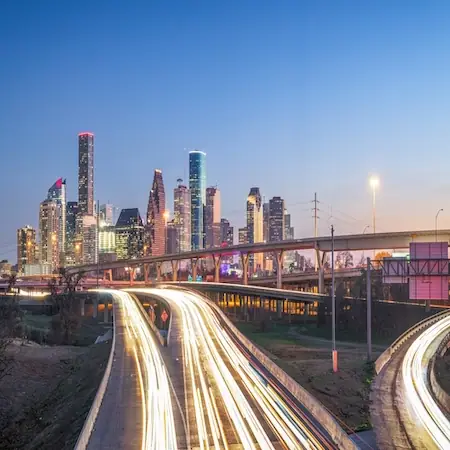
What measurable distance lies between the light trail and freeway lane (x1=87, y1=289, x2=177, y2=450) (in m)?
13.1

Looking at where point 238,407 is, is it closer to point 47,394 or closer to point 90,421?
point 90,421

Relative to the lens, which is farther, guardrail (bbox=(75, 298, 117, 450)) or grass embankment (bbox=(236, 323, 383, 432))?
grass embankment (bbox=(236, 323, 383, 432))

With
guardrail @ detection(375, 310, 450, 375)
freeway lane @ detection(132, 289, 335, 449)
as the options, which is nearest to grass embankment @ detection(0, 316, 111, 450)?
freeway lane @ detection(132, 289, 335, 449)

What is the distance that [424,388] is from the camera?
38.1m

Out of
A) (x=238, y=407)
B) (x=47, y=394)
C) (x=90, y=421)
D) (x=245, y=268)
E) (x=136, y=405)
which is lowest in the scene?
(x=47, y=394)

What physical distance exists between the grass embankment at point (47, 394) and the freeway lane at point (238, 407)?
21.9 ft

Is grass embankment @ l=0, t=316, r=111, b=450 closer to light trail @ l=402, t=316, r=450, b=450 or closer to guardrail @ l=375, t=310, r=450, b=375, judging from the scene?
light trail @ l=402, t=316, r=450, b=450

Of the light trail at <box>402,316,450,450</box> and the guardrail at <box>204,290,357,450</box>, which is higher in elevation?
the guardrail at <box>204,290,357,450</box>

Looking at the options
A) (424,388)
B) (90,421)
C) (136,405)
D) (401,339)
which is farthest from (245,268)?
(90,421)

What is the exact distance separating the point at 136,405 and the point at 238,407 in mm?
5675

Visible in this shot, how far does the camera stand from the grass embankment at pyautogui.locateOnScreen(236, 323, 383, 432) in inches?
1268

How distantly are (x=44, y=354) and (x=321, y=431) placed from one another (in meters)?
52.2

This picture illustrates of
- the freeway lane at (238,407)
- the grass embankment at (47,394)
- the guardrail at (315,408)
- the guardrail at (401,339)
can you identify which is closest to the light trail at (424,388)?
the guardrail at (401,339)

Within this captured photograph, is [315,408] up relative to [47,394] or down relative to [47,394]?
up
